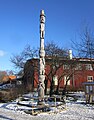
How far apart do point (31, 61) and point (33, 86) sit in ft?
45.0

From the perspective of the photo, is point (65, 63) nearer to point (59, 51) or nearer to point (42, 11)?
point (59, 51)

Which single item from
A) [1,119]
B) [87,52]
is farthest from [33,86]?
[1,119]

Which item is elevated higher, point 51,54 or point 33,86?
point 51,54

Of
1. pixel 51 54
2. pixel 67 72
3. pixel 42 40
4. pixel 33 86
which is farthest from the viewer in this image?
pixel 33 86

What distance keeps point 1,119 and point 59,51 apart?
28236mm

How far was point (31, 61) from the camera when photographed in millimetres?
45344

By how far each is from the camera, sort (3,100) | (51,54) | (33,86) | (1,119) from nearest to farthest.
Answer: (1,119), (3,100), (51,54), (33,86)

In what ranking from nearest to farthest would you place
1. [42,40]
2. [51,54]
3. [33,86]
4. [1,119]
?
[1,119] → [42,40] → [51,54] → [33,86]

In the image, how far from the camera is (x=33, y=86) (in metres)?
57.9

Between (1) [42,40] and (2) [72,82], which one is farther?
(2) [72,82]

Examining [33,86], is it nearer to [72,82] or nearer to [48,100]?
[72,82]

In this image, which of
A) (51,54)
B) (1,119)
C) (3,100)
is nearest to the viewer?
(1,119)

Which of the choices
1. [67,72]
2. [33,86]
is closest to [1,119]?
[67,72]

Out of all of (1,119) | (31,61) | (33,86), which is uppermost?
(31,61)
